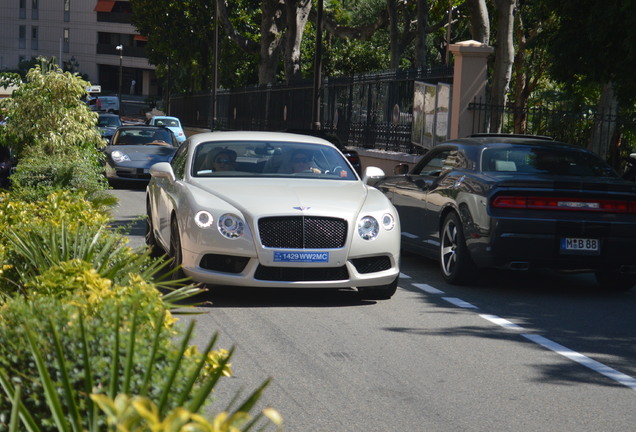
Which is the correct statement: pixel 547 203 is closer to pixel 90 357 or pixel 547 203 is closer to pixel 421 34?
pixel 90 357

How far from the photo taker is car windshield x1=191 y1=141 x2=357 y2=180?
11227 mm

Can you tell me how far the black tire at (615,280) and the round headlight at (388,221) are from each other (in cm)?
287

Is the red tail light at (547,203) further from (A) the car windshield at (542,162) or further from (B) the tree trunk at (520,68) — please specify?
(B) the tree trunk at (520,68)

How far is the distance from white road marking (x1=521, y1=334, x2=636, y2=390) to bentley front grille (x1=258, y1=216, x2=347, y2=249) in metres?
1.97

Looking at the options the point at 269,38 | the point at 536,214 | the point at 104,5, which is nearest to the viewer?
the point at 536,214

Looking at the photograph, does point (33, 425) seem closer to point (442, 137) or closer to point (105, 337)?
point (105, 337)

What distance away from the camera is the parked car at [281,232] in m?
9.64

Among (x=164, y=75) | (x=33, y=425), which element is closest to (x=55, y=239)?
(x=33, y=425)

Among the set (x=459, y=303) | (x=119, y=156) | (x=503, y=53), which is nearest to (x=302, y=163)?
(x=459, y=303)

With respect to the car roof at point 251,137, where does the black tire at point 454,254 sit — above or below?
below

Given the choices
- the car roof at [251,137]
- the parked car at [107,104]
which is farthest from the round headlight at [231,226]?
Result: the parked car at [107,104]

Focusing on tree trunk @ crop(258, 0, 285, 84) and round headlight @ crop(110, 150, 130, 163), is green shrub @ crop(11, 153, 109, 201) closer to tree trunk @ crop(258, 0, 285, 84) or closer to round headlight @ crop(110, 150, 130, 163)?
round headlight @ crop(110, 150, 130, 163)

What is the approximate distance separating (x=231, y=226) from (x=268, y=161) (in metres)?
1.82

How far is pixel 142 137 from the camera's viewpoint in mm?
28359
